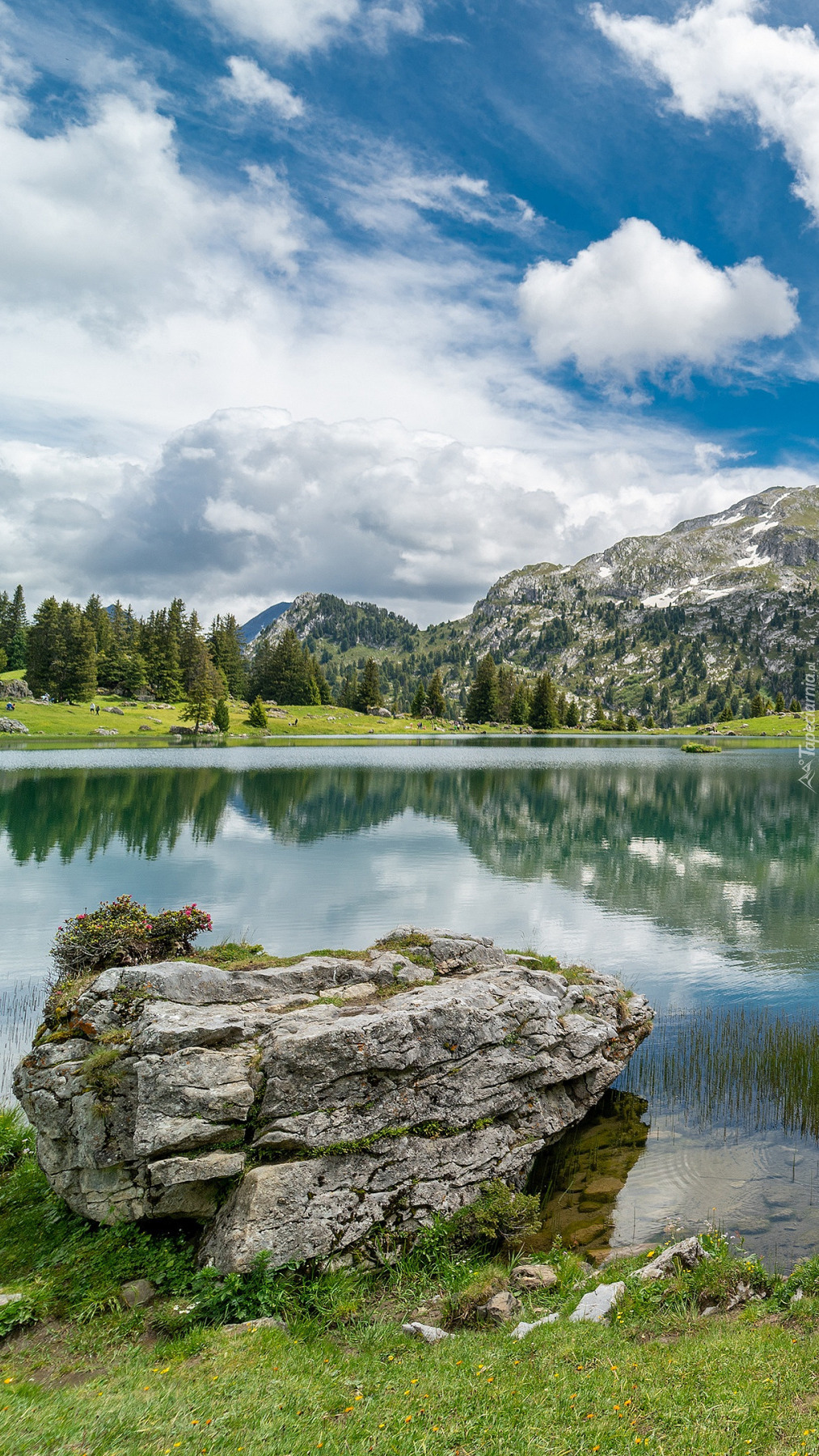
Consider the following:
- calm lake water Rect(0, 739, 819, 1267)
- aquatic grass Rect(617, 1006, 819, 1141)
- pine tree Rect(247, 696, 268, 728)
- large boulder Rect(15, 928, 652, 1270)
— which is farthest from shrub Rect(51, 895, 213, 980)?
pine tree Rect(247, 696, 268, 728)

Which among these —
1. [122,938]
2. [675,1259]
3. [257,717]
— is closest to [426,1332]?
[675,1259]

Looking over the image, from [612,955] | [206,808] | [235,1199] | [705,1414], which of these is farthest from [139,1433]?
[206,808]

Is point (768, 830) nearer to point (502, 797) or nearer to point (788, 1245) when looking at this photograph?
point (502, 797)

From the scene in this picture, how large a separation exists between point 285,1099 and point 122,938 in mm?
6749

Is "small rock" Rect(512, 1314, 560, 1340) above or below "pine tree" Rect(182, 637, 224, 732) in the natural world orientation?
below

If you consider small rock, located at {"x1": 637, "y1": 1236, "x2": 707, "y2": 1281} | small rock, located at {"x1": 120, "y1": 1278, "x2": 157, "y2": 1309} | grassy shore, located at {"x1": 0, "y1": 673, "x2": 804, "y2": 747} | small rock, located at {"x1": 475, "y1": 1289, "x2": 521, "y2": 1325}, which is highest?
grassy shore, located at {"x1": 0, "y1": 673, "x2": 804, "y2": 747}

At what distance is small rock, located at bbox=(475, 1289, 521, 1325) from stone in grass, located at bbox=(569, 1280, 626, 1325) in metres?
0.89

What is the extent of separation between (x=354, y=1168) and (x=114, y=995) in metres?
5.35

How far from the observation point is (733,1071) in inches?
718

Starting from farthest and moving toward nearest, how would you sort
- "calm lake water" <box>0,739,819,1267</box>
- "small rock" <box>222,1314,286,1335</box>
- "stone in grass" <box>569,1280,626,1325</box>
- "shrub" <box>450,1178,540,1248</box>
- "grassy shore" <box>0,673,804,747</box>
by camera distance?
"grassy shore" <box>0,673,804,747</box> → "calm lake water" <box>0,739,819,1267</box> → "shrub" <box>450,1178,540,1248</box> → "stone in grass" <box>569,1280,626,1325</box> → "small rock" <box>222,1314,286,1335</box>

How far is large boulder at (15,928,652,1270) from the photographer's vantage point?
1088 cm

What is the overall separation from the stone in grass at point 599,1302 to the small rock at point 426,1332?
1.80 metres

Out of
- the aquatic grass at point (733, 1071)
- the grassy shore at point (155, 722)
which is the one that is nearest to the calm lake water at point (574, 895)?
the aquatic grass at point (733, 1071)

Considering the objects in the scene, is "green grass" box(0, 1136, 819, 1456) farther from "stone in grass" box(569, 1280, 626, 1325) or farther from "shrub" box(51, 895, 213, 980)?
"shrub" box(51, 895, 213, 980)
